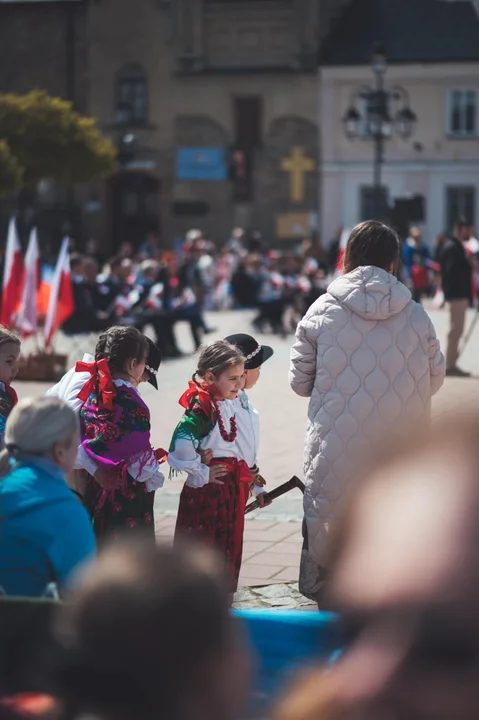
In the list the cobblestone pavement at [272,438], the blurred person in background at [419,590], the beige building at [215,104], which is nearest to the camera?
the blurred person in background at [419,590]

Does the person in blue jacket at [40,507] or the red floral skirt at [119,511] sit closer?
the person in blue jacket at [40,507]

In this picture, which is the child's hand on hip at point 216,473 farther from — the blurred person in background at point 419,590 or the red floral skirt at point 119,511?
the blurred person in background at point 419,590

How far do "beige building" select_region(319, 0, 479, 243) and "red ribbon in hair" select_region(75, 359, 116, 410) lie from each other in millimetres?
39247

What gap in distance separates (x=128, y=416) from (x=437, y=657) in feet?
13.6

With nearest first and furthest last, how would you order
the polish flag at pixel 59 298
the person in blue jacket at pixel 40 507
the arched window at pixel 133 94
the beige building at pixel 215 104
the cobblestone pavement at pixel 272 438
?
the person in blue jacket at pixel 40 507 < the cobblestone pavement at pixel 272 438 < the polish flag at pixel 59 298 < the beige building at pixel 215 104 < the arched window at pixel 133 94

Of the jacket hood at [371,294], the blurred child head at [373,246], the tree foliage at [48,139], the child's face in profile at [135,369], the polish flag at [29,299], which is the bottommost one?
the polish flag at [29,299]

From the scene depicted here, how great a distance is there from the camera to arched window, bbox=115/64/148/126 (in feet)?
152

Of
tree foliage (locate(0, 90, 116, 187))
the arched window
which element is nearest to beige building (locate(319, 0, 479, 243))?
→ the arched window

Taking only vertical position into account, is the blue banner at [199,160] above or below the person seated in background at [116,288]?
above

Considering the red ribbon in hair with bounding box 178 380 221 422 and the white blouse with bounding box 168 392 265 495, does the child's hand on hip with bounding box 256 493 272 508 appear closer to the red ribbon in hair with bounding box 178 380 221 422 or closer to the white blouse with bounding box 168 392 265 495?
the white blouse with bounding box 168 392 265 495

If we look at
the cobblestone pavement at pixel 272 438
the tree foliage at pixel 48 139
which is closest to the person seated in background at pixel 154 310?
the cobblestone pavement at pixel 272 438

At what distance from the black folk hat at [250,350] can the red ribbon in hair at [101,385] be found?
62 cm

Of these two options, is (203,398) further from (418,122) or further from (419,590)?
(418,122)

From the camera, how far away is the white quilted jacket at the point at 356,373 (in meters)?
5.57
